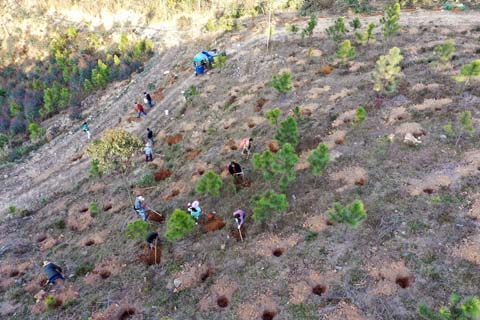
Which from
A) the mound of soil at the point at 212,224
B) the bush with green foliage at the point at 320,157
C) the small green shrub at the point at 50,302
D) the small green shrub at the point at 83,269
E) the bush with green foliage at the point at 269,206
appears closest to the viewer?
the bush with green foliage at the point at 269,206

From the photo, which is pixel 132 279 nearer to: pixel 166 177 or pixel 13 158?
pixel 166 177

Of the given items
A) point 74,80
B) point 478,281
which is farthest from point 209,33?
point 478,281

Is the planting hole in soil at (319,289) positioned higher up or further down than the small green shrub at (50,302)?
higher up

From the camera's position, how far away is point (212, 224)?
62.0 ft

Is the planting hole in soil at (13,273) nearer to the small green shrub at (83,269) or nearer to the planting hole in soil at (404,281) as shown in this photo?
the small green shrub at (83,269)

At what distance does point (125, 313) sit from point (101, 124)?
25814 millimetres

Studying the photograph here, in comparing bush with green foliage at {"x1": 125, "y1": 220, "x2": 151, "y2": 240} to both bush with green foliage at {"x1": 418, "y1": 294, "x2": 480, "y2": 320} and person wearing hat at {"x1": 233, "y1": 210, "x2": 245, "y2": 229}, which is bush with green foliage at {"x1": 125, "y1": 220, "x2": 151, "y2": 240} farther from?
bush with green foliage at {"x1": 418, "y1": 294, "x2": 480, "y2": 320}

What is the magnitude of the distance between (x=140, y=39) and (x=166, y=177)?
34072 mm

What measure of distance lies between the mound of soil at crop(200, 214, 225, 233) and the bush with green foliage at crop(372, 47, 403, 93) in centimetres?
1476

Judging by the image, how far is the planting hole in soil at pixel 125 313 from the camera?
15.6 meters

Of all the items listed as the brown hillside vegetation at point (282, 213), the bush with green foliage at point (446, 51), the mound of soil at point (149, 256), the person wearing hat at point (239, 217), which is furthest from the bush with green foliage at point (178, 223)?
the bush with green foliage at point (446, 51)

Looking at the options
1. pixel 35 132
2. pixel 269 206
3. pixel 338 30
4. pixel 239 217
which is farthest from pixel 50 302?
pixel 338 30

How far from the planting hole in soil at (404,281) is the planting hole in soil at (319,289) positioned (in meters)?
2.87

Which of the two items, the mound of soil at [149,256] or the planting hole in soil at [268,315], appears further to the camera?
the mound of soil at [149,256]
